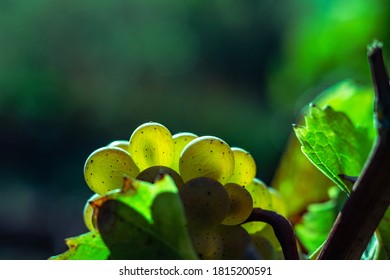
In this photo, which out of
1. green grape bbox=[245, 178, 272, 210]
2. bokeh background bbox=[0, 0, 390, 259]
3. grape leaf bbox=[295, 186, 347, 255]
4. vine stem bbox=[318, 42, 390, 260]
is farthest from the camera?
bokeh background bbox=[0, 0, 390, 259]

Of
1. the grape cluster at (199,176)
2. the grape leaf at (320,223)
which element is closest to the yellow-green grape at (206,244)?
the grape cluster at (199,176)

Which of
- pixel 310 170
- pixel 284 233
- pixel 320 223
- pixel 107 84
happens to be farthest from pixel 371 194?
pixel 107 84

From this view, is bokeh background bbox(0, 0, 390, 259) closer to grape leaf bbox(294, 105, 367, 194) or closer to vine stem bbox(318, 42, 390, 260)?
grape leaf bbox(294, 105, 367, 194)

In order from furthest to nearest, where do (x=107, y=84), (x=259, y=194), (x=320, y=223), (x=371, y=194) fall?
(x=107, y=84)
(x=320, y=223)
(x=259, y=194)
(x=371, y=194)

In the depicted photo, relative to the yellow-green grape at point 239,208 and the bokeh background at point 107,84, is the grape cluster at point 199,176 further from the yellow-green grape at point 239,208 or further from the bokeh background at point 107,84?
the bokeh background at point 107,84

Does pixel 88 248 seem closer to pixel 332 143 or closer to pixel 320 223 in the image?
pixel 332 143

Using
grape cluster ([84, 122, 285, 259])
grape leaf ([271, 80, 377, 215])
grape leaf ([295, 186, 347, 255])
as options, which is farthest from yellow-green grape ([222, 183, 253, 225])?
grape leaf ([271, 80, 377, 215])
